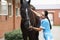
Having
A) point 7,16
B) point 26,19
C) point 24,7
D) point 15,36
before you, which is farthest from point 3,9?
point 26,19

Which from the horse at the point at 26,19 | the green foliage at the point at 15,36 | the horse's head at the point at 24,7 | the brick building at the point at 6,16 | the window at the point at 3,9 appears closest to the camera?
the horse at the point at 26,19

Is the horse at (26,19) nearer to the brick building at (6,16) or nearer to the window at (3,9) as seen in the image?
the window at (3,9)

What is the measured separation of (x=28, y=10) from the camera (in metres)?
7.63

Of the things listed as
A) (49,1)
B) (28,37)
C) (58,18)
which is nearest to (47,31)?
(28,37)

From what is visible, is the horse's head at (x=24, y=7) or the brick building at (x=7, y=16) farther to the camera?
the brick building at (x=7, y=16)

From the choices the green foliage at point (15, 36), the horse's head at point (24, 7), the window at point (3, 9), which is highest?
the horse's head at point (24, 7)

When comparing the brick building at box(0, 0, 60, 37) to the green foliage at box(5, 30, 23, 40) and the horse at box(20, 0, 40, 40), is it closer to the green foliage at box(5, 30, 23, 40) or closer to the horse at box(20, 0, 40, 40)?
the green foliage at box(5, 30, 23, 40)

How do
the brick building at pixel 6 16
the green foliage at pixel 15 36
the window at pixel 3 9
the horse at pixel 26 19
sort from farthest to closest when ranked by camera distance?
the brick building at pixel 6 16
the window at pixel 3 9
the green foliage at pixel 15 36
the horse at pixel 26 19

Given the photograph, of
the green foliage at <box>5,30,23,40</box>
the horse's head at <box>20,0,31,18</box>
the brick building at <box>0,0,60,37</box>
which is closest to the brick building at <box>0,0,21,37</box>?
the brick building at <box>0,0,60,37</box>

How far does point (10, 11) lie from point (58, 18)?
31.3 meters

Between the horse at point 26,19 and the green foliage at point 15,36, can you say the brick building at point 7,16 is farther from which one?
the horse at point 26,19

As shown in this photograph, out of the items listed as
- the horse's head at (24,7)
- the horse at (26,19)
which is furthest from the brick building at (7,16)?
the horse's head at (24,7)

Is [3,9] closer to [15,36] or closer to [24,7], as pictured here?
[15,36]

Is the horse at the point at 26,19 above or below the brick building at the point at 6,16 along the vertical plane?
above
